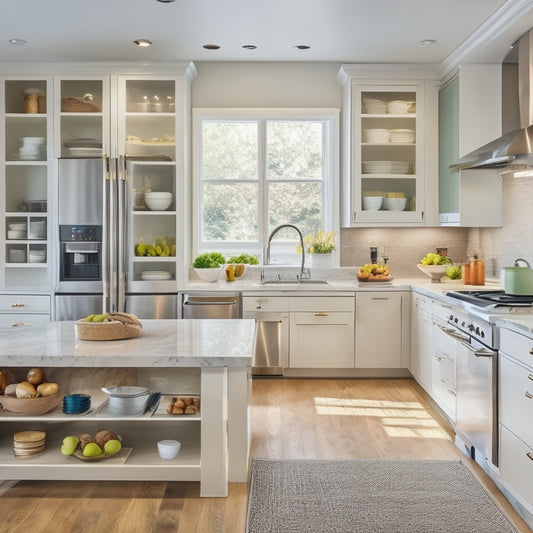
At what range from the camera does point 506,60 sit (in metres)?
4.99

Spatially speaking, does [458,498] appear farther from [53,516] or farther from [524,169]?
[524,169]

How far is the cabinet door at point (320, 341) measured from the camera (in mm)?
5316

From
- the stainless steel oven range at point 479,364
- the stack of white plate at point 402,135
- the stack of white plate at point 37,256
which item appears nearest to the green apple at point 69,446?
the stainless steel oven range at point 479,364

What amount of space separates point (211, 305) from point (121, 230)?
3.34 feet

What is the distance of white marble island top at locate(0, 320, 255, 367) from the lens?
9.05 feet

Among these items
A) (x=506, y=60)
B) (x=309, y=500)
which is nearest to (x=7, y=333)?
(x=309, y=500)

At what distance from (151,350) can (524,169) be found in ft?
9.75

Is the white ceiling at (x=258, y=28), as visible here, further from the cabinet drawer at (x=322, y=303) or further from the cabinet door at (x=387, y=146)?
the cabinet drawer at (x=322, y=303)

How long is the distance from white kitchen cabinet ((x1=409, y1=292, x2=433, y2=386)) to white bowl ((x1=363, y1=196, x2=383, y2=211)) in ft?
3.09

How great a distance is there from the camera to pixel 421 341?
15.9ft

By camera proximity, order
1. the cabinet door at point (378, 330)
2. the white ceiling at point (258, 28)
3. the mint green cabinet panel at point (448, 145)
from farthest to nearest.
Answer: the cabinet door at point (378, 330)
the mint green cabinet panel at point (448, 145)
the white ceiling at point (258, 28)

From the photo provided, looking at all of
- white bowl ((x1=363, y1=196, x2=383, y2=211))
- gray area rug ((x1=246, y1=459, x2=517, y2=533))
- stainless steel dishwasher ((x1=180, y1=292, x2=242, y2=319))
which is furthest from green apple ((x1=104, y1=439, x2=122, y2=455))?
white bowl ((x1=363, y1=196, x2=383, y2=211))

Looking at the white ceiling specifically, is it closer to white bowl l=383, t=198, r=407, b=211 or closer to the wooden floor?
white bowl l=383, t=198, r=407, b=211

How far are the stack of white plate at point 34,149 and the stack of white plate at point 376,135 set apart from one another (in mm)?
2873
